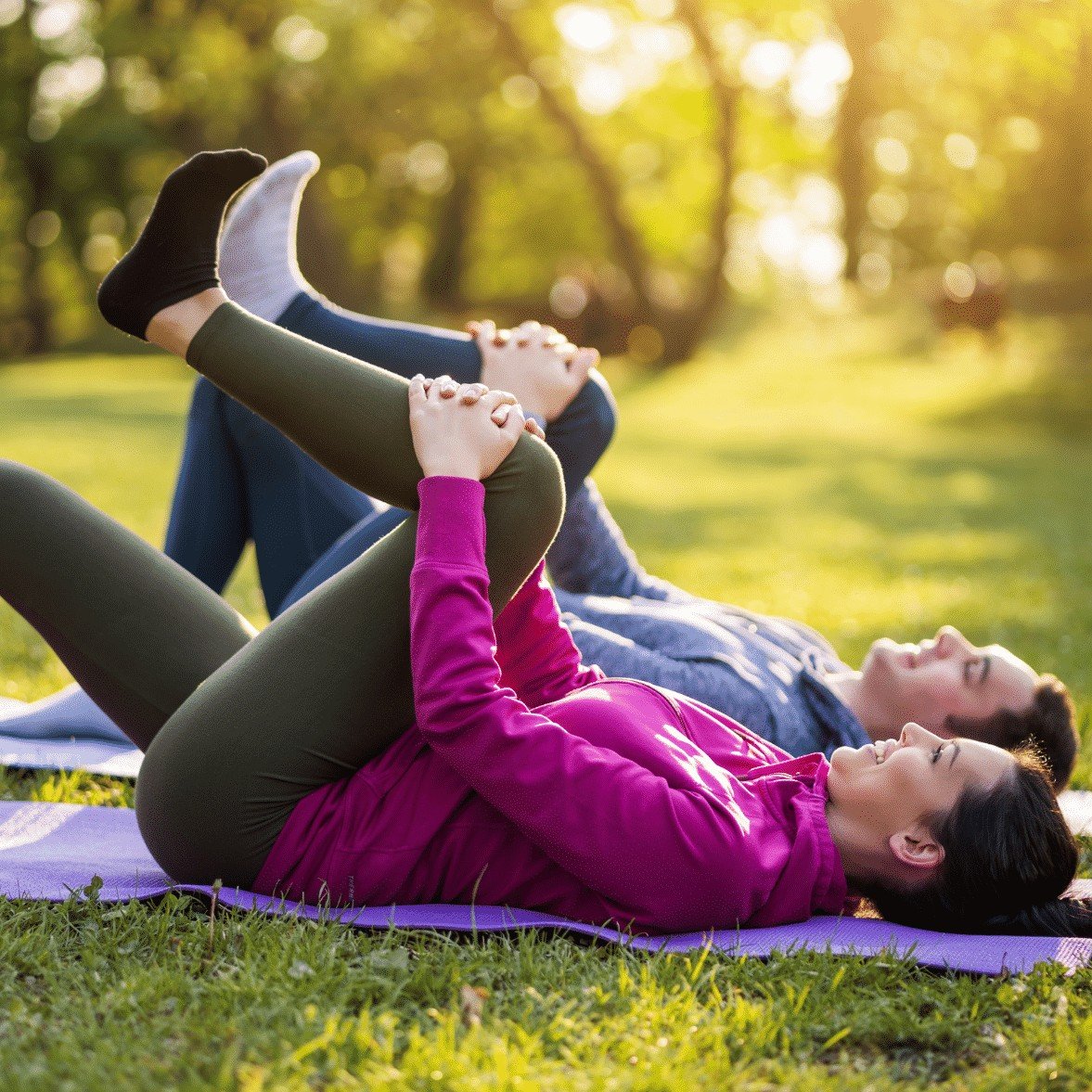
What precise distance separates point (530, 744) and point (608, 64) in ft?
114

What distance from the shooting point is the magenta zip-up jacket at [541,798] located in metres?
2.35

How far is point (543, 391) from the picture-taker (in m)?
3.38

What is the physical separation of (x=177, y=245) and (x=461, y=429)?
74 centimetres

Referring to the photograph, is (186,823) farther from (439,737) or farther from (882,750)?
(882,750)

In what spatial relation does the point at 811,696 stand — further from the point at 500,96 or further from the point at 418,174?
the point at 418,174

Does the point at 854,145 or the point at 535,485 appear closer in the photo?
the point at 535,485

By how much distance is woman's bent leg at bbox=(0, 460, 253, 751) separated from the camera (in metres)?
2.76

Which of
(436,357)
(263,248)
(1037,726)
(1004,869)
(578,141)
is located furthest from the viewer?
(578,141)

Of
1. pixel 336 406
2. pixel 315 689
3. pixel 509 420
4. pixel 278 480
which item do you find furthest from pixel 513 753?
pixel 278 480

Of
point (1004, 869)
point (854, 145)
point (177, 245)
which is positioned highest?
point (854, 145)

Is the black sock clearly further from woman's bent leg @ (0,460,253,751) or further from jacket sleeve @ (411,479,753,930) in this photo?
jacket sleeve @ (411,479,753,930)

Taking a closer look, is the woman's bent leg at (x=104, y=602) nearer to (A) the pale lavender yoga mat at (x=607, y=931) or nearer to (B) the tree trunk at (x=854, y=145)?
(A) the pale lavender yoga mat at (x=607, y=931)

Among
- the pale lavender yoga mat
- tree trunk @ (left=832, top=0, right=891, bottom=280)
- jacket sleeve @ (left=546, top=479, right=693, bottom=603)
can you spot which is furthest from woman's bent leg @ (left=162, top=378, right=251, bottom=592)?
tree trunk @ (left=832, top=0, right=891, bottom=280)

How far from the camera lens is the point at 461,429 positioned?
241 cm
